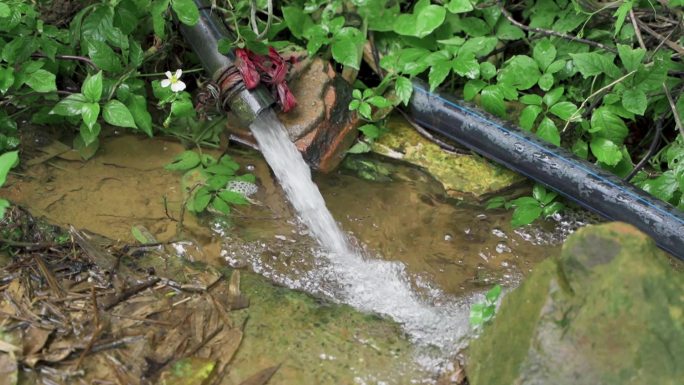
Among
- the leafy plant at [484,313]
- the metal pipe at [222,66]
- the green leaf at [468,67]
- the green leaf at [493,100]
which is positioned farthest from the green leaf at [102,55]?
the leafy plant at [484,313]

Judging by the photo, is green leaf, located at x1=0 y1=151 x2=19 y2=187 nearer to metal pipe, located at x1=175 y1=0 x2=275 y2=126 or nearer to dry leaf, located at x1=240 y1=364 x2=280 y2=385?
dry leaf, located at x1=240 y1=364 x2=280 y2=385

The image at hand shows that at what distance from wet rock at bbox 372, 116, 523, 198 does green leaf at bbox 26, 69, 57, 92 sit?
1.47 meters

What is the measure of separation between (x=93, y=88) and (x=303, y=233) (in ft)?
3.52

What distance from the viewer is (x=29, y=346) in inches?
91.4

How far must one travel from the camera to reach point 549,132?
3.26 metres

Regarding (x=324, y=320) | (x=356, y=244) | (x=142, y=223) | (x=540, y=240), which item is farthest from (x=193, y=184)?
(x=540, y=240)

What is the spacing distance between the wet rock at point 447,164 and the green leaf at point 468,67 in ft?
1.23

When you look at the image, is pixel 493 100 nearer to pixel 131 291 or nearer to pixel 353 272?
pixel 353 272

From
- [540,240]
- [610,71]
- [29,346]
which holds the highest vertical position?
[610,71]

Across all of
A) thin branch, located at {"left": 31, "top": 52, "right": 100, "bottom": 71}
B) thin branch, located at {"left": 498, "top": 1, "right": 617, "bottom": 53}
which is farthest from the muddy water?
thin branch, located at {"left": 498, "top": 1, "right": 617, "bottom": 53}

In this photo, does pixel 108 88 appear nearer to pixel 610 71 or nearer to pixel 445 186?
pixel 445 186

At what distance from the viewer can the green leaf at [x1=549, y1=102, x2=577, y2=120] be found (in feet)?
10.7

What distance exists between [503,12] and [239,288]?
6.47 feet

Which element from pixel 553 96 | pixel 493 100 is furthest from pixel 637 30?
pixel 493 100
